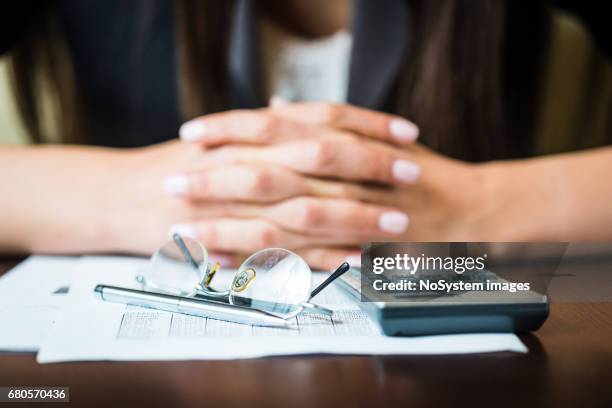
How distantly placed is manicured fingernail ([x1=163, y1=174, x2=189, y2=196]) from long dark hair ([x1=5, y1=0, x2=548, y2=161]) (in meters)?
0.38

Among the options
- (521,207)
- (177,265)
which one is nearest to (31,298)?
(177,265)

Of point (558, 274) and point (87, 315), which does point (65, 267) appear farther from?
point (558, 274)

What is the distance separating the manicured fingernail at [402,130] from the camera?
0.69 meters

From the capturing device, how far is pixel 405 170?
26.0 inches

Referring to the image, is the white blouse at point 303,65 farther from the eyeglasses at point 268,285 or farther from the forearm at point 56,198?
the eyeglasses at point 268,285

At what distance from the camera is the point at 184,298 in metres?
0.42

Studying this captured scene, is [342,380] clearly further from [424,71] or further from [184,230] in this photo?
[424,71]

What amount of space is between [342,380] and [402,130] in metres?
0.41

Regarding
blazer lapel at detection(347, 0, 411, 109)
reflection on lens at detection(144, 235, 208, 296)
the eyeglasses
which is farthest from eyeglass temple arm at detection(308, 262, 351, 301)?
blazer lapel at detection(347, 0, 411, 109)

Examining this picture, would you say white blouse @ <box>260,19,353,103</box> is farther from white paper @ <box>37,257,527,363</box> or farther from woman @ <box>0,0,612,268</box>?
white paper @ <box>37,257,527,363</box>

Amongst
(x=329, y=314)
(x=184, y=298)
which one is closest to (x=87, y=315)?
(x=184, y=298)

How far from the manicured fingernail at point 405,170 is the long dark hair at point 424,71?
39 cm

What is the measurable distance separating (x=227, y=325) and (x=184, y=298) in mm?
38

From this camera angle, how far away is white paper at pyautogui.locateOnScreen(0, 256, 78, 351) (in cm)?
38
